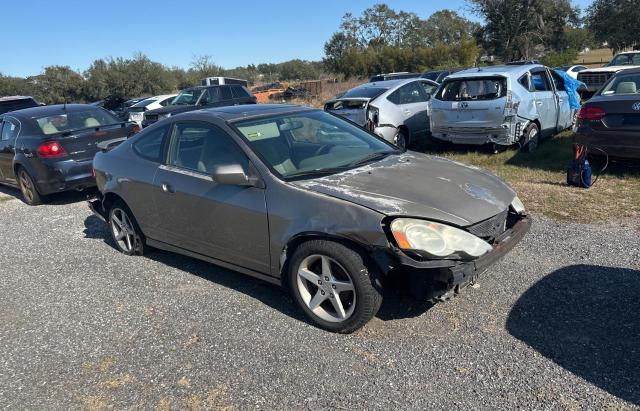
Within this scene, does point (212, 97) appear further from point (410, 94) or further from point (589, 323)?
point (589, 323)

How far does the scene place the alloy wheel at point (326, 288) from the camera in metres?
3.50

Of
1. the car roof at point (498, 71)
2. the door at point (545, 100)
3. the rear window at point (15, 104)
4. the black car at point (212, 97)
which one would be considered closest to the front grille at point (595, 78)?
the door at point (545, 100)

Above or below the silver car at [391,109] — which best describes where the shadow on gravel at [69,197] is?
below

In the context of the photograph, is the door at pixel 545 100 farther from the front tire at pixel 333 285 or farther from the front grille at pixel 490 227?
the front tire at pixel 333 285

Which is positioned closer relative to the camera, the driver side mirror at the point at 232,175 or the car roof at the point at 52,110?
the driver side mirror at the point at 232,175

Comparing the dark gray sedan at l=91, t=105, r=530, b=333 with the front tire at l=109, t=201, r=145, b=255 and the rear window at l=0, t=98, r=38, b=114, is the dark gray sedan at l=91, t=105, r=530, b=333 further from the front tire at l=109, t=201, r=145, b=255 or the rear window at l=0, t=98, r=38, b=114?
the rear window at l=0, t=98, r=38, b=114

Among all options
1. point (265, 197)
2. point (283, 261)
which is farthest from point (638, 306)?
point (265, 197)

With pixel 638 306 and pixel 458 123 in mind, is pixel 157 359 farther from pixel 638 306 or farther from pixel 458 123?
pixel 458 123

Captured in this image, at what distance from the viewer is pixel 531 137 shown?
913 centimetres

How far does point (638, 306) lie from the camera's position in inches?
143

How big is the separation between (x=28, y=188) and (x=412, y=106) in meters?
7.44

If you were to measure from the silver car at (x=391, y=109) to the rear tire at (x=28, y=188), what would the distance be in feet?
18.5

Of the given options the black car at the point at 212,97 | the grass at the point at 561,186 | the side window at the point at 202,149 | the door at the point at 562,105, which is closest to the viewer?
the side window at the point at 202,149

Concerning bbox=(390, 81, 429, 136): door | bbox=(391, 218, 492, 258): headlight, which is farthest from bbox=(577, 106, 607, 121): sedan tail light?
bbox=(391, 218, 492, 258): headlight
